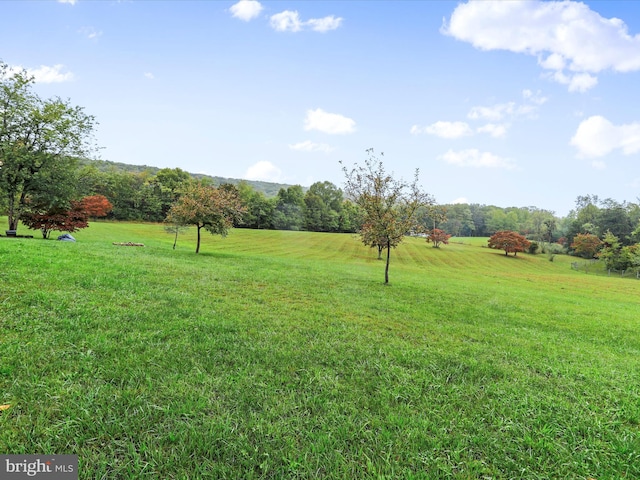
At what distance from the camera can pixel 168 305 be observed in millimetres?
6309

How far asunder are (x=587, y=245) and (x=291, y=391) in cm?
7911

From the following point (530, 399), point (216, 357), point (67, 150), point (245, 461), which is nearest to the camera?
point (245, 461)

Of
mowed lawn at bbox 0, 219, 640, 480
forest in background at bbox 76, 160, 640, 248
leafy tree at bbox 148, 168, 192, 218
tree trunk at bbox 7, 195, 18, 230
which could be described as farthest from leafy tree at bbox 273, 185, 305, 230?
mowed lawn at bbox 0, 219, 640, 480

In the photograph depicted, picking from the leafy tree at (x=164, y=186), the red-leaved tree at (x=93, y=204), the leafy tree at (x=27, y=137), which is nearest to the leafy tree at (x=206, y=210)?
the red-leaved tree at (x=93, y=204)

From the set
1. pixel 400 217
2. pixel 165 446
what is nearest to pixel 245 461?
pixel 165 446

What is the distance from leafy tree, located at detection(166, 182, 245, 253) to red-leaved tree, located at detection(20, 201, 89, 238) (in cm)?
833

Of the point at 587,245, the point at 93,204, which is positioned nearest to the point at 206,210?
the point at 93,204

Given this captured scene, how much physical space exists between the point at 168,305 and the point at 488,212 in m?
120

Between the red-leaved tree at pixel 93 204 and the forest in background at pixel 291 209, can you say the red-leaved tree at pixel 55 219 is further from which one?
the forest in background at pixel 291 209

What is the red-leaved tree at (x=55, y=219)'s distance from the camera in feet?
67.6

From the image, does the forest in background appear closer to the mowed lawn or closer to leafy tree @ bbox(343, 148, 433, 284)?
leafy tree @ bbox(343, 148, 433, 284)

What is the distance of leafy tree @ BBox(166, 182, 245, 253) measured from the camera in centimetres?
1916

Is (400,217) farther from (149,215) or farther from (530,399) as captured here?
(149,215)

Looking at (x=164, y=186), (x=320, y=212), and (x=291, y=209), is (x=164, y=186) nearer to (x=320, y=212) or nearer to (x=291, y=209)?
(x=291, y=209)
